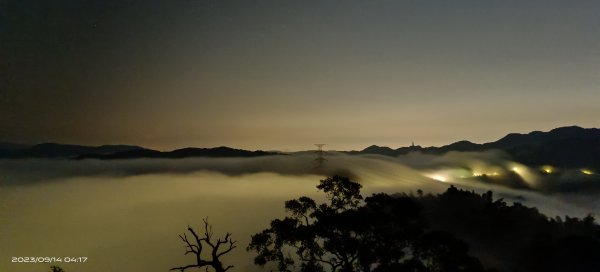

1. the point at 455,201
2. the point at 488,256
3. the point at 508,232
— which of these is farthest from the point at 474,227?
the point at 455,201

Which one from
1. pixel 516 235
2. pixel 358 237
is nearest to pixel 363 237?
pixel 358 237

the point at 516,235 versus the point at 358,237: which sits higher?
the point at 358,237

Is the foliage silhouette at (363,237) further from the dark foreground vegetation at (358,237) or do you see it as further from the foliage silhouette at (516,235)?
the foliage silhouette at (516,235)

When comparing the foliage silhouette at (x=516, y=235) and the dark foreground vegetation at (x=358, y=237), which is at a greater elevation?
the dark foreground vegetation at (x=358, y=237)

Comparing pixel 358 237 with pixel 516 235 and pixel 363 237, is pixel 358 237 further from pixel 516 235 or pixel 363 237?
pixel 516 235

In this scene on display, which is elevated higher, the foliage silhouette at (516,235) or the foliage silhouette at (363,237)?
the foliage silhouette at (363,237)

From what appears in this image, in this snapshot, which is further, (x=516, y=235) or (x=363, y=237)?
(x=516, y=235)

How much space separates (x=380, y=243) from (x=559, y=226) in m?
177

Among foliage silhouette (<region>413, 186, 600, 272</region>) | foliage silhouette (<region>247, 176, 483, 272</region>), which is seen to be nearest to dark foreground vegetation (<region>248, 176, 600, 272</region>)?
foliage silhouette (<region>247, 176, 483, 272</region>)

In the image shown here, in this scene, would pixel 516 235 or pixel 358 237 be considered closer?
pixel 358 237

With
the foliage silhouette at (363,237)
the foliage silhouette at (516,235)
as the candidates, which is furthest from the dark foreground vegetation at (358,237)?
the foliage silhouette at (516,235)

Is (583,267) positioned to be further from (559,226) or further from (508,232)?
(559,226)

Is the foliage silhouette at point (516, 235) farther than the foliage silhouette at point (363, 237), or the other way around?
the foliage silhouette at point (516, 235)

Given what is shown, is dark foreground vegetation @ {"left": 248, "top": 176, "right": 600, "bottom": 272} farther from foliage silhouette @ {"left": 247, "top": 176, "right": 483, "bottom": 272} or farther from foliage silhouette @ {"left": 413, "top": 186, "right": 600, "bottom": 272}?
foliage silhouette @ {"left": 413, "top": 186, "right": 600, "bottom": 272}
